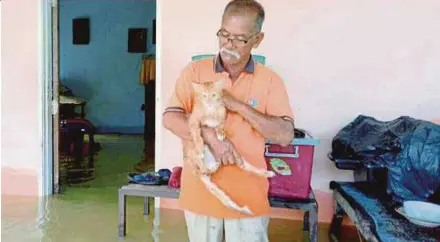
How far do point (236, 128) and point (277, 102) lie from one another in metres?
0.16

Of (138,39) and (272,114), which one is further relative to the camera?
(138,39)

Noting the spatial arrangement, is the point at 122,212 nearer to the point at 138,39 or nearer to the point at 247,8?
the point at 247,8

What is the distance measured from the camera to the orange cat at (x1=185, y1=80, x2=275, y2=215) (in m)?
1.39

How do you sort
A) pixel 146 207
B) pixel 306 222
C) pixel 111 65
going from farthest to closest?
pixel 111 65 < pixel 146 207 < pixel 306 222

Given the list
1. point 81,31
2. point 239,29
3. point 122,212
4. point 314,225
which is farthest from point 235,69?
point 81,31

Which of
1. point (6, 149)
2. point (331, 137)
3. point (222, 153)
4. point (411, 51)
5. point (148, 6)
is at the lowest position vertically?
point (6, 149)

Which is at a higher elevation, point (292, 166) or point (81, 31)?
point (81, 31)

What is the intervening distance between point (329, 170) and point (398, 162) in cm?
129

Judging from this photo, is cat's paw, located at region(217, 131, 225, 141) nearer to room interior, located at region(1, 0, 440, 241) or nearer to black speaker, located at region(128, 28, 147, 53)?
room interior, located at region(1, 0, 440, 241)

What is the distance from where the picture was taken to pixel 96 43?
10.2 m

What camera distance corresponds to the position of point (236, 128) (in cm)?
146

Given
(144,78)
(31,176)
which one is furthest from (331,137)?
(144,78)

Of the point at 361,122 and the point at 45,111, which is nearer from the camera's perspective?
the point at 361,122

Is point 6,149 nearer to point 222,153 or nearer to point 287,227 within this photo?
point 287,227
